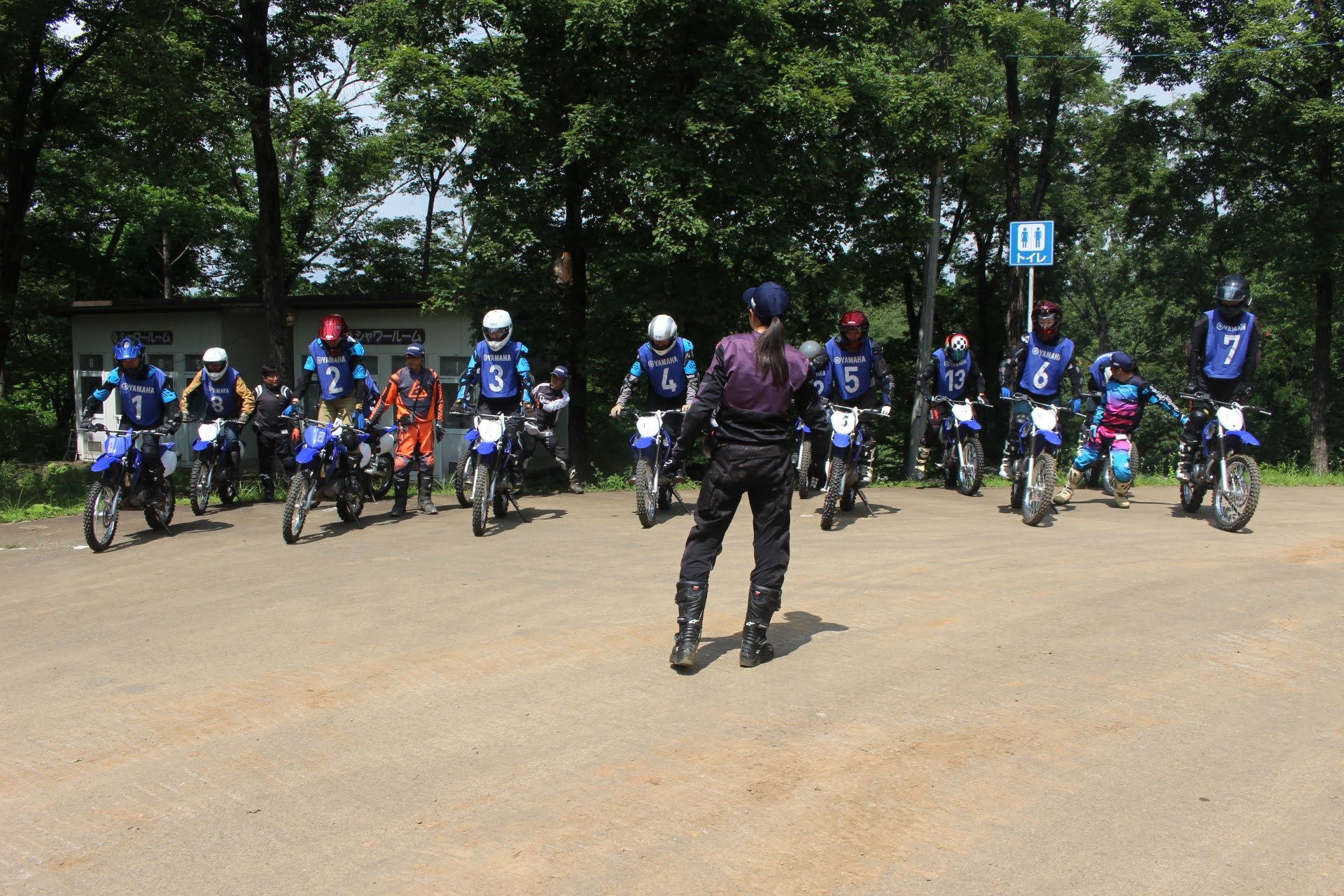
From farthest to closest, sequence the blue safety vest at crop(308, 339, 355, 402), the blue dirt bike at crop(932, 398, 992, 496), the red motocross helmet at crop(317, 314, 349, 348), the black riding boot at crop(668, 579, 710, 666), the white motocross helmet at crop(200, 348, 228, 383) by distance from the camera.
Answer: the white motocross helmet at crop(200, 348, 228, 383), the blue dirt bike at crop(932, 398, 992, 496), the blue safety vest at crop(308, 339, 355, 402), the red motocross helmet at crop(317, 314, 349, 348), the black riding boot at crop(668, 579, 710, 666)

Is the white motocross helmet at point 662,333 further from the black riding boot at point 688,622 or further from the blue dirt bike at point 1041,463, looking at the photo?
the black riding boot at point 688,622

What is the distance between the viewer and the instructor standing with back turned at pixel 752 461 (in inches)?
251

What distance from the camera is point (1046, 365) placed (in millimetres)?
12336

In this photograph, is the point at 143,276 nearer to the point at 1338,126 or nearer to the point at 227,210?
the point at 227,210

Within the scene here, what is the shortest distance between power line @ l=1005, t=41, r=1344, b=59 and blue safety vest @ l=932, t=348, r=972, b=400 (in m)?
15.9

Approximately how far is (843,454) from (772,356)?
16.7 ft

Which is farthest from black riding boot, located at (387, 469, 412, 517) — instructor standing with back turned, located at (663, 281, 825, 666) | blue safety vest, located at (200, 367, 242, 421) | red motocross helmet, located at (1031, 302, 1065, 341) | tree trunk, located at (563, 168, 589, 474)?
tree trunk, located at (563, 168, 589, 474)

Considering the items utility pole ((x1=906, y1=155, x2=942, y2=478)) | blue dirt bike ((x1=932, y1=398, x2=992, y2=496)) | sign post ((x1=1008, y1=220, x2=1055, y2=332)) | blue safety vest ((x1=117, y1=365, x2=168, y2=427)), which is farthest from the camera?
utility pole ((x1=906, y1=155, x2=942, y2=478))

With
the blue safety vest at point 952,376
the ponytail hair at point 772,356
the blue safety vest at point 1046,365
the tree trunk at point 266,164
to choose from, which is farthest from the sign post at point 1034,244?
the tree trunk at point 266,164

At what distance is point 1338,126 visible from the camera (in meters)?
25.4

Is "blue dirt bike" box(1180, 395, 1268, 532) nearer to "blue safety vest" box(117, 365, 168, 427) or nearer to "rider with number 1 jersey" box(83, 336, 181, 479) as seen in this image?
"rider with number 1 jersey" box(83, 336, 181, 479)

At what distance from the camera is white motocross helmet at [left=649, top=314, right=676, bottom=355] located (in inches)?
459

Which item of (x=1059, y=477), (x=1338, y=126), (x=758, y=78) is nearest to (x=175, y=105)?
(x=758, y=78)

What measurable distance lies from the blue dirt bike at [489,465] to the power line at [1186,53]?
19.9m
